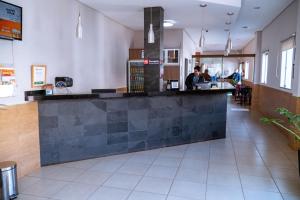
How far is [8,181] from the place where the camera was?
9.17 ft

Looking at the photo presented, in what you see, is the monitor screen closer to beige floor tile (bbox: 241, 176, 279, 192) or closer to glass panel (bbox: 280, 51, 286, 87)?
beige floor tile (bbox: 241, 176, 279, 192)

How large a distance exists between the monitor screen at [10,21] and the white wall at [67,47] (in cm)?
11

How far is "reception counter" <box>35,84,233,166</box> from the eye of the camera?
150 inches

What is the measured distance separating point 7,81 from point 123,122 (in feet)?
6.37

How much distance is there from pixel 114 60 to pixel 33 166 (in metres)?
3.72

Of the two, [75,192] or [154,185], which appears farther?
[154,185]

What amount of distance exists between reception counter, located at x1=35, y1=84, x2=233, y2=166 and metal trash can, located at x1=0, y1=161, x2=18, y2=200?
91 centimetres

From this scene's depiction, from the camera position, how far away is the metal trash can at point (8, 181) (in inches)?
108

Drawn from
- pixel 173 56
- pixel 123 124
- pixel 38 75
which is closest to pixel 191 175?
pixel 123 124

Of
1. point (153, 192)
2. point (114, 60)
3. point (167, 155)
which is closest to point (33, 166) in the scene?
point (153, 192)

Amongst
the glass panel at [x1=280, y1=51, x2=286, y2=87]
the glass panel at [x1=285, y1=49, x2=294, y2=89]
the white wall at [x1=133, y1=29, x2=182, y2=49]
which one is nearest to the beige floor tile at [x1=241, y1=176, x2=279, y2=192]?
the glass panel at [x1=285, y1=49, x2=294, y2=89]

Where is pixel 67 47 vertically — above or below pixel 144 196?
above

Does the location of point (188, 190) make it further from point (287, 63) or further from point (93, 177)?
point (287, 63)

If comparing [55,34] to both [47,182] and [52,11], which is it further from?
[47,182]
